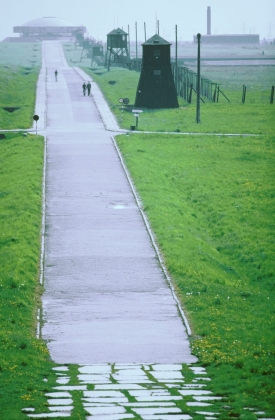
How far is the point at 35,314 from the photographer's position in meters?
19.4

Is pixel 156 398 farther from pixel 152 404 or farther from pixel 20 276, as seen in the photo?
pixel 20 276

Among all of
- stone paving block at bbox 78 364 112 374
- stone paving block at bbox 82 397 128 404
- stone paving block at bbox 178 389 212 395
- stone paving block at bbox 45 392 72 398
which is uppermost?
stone paving block at bbox 82 397 128 404

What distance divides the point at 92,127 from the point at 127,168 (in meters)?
14.2

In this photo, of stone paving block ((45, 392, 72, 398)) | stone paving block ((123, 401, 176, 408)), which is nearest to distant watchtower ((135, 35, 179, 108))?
stone paving block ((45, 392, 72, 398))

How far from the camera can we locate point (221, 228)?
3000 centimetres

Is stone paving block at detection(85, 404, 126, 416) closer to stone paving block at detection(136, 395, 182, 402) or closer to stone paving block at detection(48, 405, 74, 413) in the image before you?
stone paving block at detection(48, 405, 74, 413)

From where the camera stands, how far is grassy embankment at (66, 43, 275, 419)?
634 inches

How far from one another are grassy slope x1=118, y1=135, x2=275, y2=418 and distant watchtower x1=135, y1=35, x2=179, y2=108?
14314mm

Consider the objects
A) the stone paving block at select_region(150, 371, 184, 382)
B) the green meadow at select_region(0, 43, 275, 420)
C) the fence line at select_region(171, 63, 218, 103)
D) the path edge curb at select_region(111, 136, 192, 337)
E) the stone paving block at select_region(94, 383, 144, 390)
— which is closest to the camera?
the stone paving block at select_region(94, 383, 144, 390)

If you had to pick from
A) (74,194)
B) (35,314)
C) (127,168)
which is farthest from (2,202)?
(35,314)

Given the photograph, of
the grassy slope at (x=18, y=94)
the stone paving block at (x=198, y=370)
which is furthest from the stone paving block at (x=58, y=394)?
the grassy slope at (x=18, y=94)

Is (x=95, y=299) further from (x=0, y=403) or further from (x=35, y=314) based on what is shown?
(x=0, y=403)

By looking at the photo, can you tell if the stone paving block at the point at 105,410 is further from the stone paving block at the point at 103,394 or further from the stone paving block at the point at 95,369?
the stone paving block at the point at 95,369

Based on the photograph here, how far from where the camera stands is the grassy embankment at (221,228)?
52.9 ft
